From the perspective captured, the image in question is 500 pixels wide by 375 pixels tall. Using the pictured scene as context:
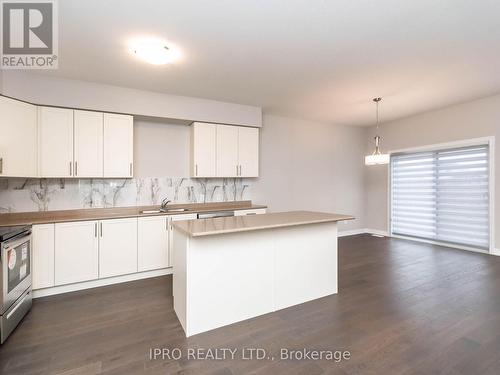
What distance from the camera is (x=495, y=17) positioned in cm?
217

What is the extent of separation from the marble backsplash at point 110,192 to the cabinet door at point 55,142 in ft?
1.23

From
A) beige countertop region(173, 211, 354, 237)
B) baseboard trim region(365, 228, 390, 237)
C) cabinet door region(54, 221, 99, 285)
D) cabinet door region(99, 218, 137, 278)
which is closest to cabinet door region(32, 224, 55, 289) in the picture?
cabinet door region(54, 221, 99, 285)

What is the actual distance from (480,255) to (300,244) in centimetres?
390

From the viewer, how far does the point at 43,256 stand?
2971 mm

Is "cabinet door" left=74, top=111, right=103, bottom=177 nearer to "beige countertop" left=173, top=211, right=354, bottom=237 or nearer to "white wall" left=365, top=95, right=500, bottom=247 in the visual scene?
"beige countertop" left=173, top=211, right=354, bottom=237

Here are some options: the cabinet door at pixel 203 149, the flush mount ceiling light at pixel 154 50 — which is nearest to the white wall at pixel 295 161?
the cabinet door at pixel 203 149

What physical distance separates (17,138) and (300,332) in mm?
3738

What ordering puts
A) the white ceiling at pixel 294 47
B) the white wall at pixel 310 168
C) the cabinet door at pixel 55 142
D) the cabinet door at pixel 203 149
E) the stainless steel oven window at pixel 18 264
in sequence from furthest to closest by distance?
the white wall at pixel 310 168
the cabinet door at pixel 203 149
the cabinet door at pixel 55 142
the stainless steel oven window at pixel 18 264
the white ceiling at pixel 294 47

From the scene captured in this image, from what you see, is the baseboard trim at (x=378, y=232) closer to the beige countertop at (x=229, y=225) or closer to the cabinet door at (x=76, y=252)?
the beige countertop at (x=229, y=225)

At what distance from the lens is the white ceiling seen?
207 centimetres

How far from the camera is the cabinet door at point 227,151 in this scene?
4.37 m

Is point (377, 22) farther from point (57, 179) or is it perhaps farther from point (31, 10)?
point (57, 179)

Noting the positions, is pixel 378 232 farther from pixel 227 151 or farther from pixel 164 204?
pixel 164 204

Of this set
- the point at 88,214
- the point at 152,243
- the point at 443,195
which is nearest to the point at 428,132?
the point at 443,195
